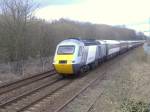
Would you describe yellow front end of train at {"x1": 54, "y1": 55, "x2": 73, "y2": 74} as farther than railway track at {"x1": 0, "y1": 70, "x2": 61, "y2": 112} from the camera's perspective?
Yes

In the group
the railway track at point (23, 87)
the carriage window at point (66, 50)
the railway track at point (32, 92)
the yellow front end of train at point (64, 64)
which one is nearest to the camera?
the railway track at point (32, 92)

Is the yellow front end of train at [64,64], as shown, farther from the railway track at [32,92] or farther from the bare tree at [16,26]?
the bare tree at [16,26]

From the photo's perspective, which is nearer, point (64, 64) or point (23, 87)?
point (23, 87)

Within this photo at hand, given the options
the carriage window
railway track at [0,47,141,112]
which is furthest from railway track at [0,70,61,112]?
the carriage window

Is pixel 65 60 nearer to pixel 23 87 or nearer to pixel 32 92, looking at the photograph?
pixel 23 87

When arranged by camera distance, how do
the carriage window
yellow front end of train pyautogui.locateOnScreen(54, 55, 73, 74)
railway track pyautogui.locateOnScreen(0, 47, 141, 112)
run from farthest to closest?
the carriage window
yellow front end of train pyautogui.locateOnScreen(54, 55, 73, 74)
railway track pyautogui.locateOnScreen(0, 47, 141, 112)

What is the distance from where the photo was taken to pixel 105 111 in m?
13.3

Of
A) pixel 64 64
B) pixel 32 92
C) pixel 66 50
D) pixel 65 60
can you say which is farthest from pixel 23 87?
pixel 66 50

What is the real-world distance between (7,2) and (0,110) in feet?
49.6

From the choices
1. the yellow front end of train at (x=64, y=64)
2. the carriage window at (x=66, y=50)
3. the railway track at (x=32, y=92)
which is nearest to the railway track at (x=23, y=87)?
the railway track at (x=32, y=92)

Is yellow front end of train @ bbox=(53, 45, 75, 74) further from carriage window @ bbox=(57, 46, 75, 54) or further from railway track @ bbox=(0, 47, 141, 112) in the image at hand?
railway track @ bbox=(0, 47, 141, 112)

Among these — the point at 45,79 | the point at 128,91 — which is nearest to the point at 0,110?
the point at 128,91

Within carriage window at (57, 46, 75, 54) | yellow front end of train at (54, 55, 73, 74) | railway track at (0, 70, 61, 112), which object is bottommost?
railway track at (0, 70, 61, 112)

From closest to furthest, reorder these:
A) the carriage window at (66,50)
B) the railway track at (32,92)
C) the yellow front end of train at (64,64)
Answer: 1. the railway track at (32,92)
2. the yellow front end of train at (64,64)
3. the carriage window at (66,50)
